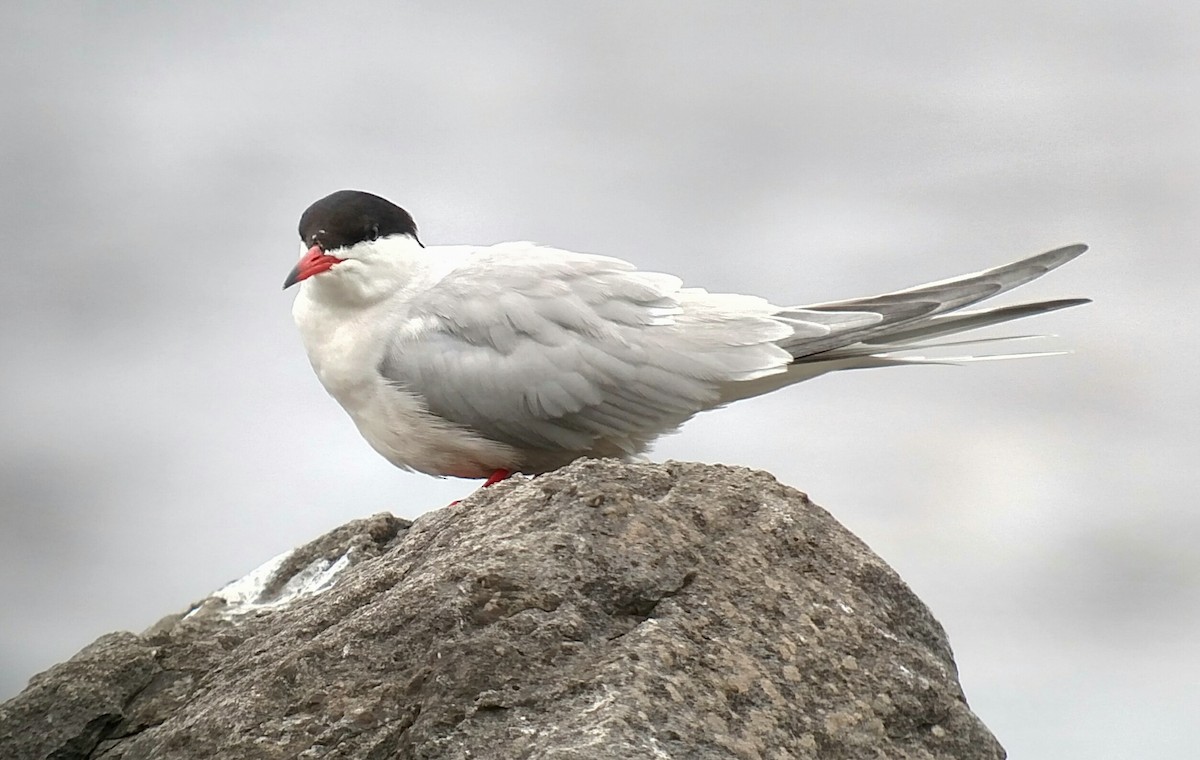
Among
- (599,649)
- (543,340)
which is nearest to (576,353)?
(543,340)

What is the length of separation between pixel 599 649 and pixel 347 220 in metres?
2.83

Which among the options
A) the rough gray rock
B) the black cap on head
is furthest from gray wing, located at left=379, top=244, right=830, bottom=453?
the rough gray rock

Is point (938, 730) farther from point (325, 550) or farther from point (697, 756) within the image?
point (325, 550)

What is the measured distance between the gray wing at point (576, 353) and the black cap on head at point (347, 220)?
0.37 m

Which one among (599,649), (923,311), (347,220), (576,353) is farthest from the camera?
(347,220)

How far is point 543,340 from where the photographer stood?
613 centimetres

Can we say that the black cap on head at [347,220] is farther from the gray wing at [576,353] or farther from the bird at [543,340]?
the gray wing at [576,353]

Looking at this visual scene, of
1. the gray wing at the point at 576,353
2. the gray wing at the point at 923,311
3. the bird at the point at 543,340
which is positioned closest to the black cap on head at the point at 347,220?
the bird at the point at 543,340

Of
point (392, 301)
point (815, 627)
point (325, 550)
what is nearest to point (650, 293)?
point (392, 301)

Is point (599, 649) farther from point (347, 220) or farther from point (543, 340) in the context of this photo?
point (347, 220)

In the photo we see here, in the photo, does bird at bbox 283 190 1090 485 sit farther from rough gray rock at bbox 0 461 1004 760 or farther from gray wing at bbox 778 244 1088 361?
rough gray rock at bbox 0 461 1004 760

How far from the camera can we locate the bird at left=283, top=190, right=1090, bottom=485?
6047 mm

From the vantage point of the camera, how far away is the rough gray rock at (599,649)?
3977 mm

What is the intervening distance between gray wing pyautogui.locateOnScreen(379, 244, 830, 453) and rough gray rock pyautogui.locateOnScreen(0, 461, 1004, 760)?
4.16 feet
